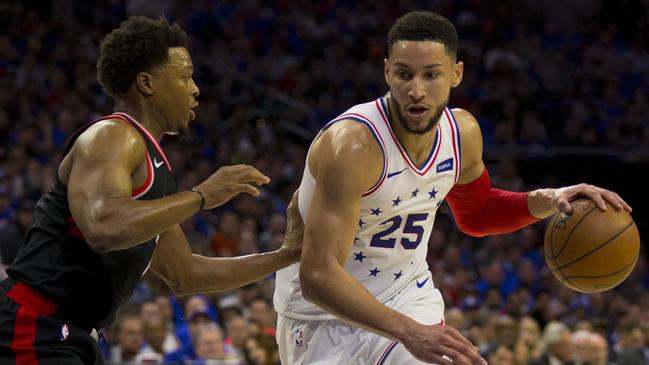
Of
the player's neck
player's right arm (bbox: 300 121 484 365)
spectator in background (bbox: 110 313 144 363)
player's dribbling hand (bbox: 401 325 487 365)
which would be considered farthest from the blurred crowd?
player's dribbling hand (bbox: 401 325 487 365)

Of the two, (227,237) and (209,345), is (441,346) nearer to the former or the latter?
(209,345)

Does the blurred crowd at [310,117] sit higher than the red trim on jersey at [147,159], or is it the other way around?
the red trim on jersey at [147,159]

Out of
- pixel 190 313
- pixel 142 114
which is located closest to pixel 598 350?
pixel 190 313

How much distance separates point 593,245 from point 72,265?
2.13 meters

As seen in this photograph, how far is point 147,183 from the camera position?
3.56 m

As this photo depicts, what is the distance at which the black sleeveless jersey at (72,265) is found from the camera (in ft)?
11.3

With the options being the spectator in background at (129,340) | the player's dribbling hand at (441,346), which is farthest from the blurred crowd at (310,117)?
the player's dribbling hand at (441,346)

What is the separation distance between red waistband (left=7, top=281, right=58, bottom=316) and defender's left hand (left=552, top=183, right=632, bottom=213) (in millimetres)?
2117

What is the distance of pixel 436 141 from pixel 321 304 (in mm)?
992

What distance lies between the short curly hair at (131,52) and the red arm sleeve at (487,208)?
1605mm

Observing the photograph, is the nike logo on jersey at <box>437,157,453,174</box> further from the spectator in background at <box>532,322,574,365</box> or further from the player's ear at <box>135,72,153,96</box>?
the spectator in background at <box>532,322,574,365</box>

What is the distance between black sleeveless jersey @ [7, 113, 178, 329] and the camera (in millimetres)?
3439

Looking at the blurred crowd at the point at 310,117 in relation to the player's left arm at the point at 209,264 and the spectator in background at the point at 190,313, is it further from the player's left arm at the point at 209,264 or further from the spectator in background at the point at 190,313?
the player's left arm at the point at 209,264

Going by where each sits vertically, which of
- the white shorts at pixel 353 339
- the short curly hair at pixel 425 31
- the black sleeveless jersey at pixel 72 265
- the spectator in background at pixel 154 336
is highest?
the short curly hair at pixel 425 31
